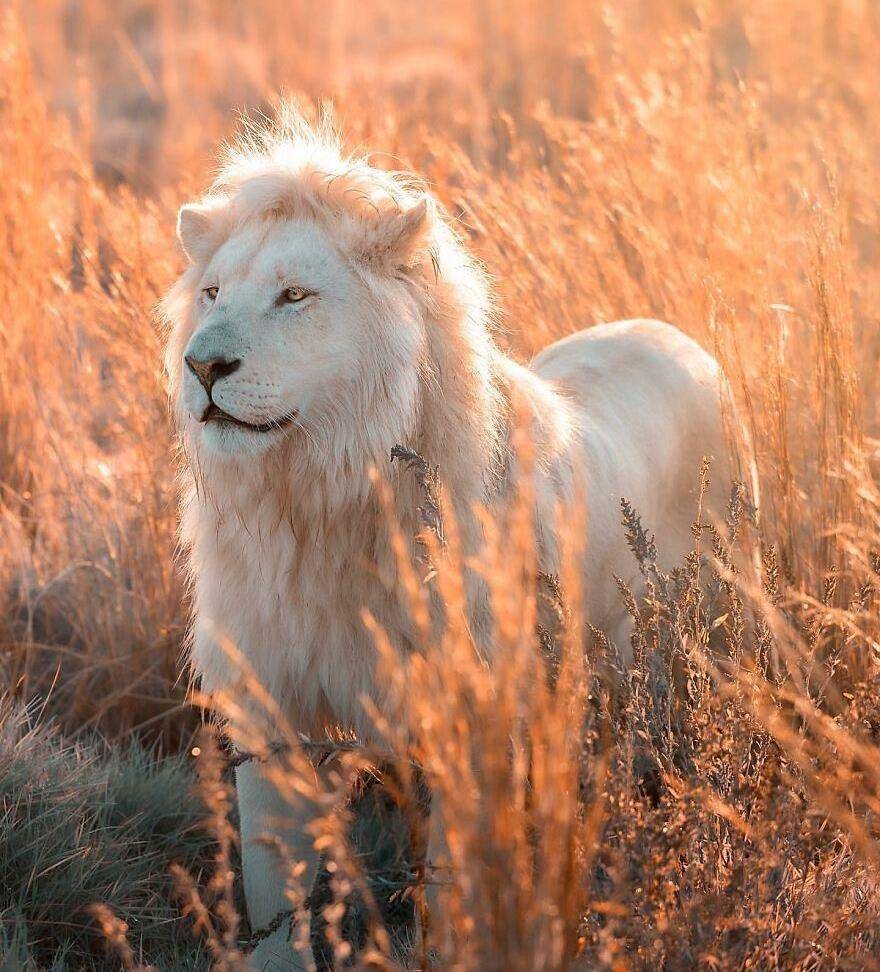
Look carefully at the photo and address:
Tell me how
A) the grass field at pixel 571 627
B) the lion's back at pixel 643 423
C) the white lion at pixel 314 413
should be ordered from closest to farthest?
the grass field at pixel 571 627
the white lion at pixel 314 413
the lion's back at pixel 643 423

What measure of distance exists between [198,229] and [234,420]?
1.92ft

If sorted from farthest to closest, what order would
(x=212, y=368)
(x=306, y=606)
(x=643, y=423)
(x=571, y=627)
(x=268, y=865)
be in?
(x=643, y=423) → (x=268, y=865) → (x=306, y=606) → (x=212, y=368) → (x=571, y=627)

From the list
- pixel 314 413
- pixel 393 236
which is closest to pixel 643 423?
pixel 393 236

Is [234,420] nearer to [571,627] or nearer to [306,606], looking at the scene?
[306,606]

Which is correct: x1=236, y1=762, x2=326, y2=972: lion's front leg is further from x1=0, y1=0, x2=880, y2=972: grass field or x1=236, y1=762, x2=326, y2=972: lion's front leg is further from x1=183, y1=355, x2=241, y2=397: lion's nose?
x1=183, y1=355, x2=241, y2=397: lion's nose

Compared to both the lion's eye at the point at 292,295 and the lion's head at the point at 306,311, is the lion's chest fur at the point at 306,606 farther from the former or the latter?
the lion's eye at the point at 292,295

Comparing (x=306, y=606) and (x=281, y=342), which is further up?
(x=281, y=342)

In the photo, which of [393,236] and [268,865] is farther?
[268,865]

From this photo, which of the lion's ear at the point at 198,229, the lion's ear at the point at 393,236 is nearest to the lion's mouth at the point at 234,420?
the lion's ear at the point at 393,236

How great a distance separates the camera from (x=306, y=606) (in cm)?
265

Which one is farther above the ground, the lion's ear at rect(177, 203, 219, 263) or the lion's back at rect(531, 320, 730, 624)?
the lion's ear at rect(177, 203, 219, 263)

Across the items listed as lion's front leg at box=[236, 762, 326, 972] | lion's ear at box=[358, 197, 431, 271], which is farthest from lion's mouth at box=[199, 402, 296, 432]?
lion's front leg at box=[236, 762, 326, 972]

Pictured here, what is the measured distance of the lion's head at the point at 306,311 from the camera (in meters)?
2.43

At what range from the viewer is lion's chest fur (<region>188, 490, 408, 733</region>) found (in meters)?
2.62
